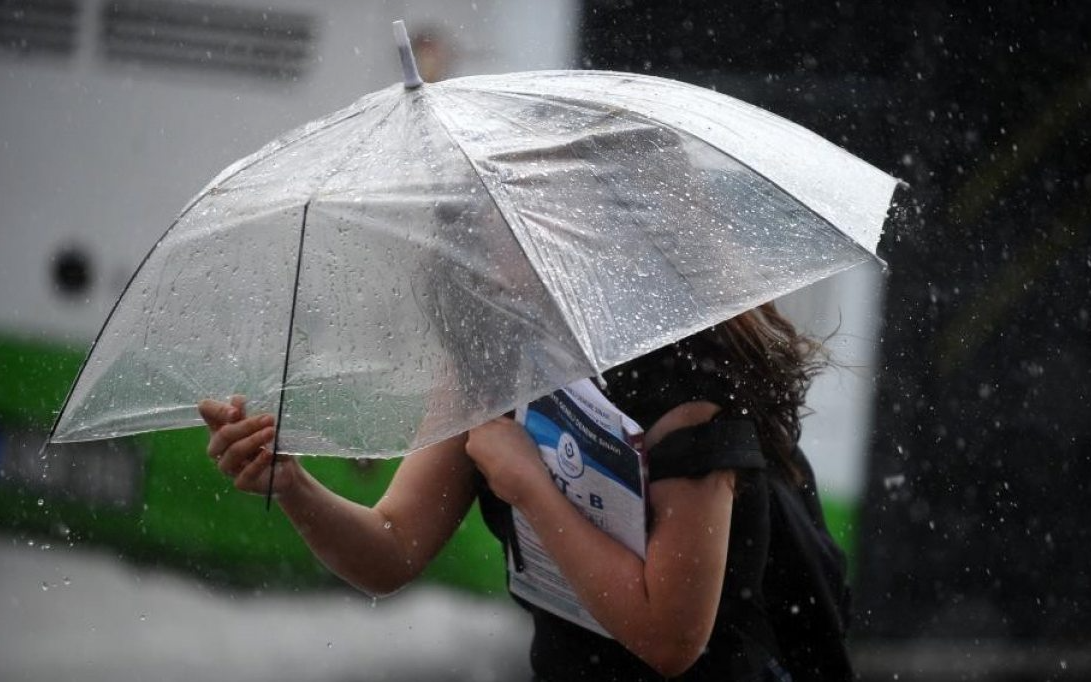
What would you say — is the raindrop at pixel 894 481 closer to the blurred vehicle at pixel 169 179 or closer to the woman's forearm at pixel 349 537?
the blurred vehicle at pixel 169 179

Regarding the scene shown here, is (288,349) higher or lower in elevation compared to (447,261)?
lower

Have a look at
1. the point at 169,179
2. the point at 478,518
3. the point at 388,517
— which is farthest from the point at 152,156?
the point at 388,517

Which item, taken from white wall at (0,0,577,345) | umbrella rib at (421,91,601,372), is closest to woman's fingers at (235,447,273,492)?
umbrella rib at (421,91,601,372)

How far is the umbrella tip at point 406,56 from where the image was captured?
6.64 ft

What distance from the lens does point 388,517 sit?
88.5 inches

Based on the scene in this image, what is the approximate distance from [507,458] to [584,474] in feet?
0.40

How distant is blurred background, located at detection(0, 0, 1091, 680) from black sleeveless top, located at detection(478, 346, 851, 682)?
9.27ft

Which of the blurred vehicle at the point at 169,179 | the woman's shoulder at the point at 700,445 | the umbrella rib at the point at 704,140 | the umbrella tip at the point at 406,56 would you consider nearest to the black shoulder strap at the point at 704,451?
the woman's shoulder at the point at 700,445

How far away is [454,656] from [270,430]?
395cm

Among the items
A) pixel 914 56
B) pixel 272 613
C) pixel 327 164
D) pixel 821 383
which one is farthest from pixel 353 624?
pixel 327 164

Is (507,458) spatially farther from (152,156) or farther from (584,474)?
(152,156)

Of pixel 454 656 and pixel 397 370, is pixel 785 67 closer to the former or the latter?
pixel 454 656

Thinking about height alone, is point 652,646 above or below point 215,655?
above

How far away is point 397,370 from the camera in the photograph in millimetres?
1907
